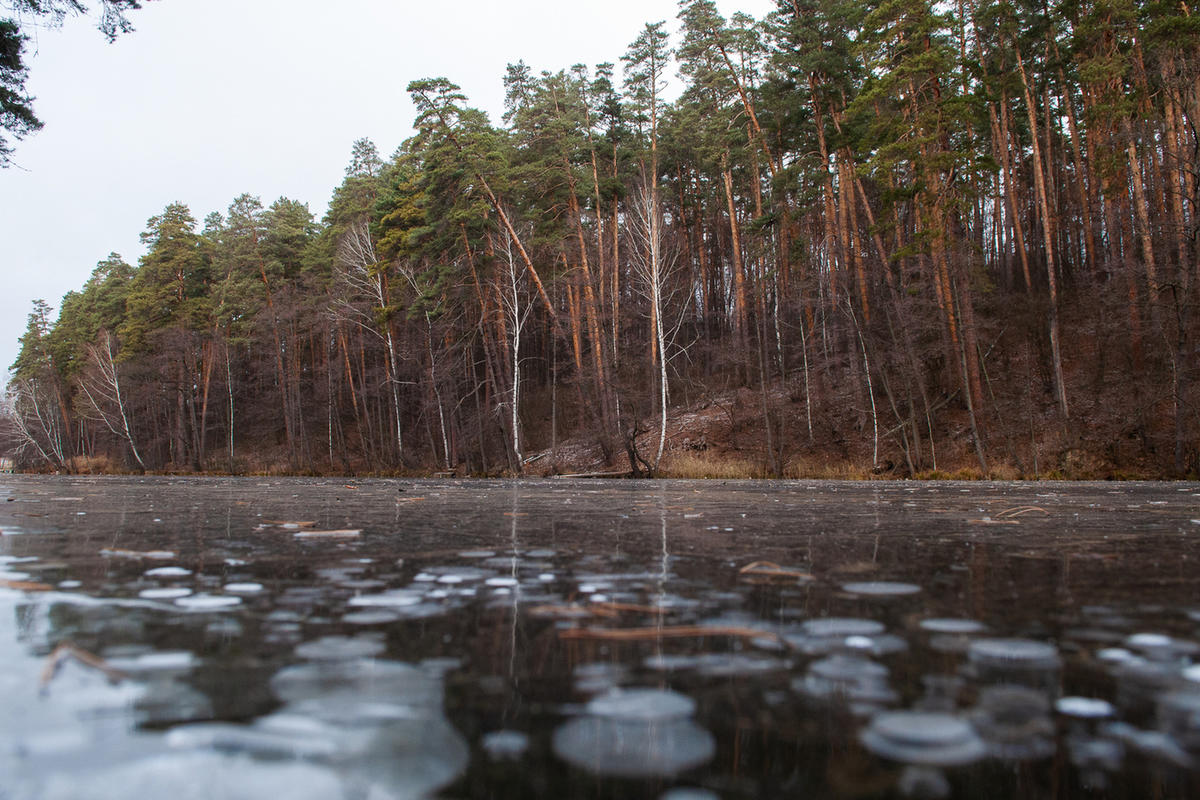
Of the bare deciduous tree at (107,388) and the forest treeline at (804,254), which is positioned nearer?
the forest treeline at (804,254)

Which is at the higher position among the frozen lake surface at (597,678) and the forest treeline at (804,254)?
the forest treeline at (804,254)

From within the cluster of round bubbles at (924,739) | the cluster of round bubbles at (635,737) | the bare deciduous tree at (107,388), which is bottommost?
the cluster of round bubbles at (924,739)

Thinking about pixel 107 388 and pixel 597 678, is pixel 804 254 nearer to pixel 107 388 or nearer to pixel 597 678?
pixel 597 678

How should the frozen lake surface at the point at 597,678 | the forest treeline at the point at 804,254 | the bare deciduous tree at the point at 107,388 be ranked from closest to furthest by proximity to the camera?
the frozen lake surface at the point at 597,678 < the forest treeline at the point at 804,254 < the bare deciduous tree at the point at 107,388

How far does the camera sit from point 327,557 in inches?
91.5

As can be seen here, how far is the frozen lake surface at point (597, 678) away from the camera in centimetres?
69

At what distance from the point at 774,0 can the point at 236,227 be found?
29608 millimetres

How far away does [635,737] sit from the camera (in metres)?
0.80

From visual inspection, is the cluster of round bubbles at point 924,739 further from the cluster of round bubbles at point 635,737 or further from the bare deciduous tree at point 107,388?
the bare deciduous tree at point 107,388

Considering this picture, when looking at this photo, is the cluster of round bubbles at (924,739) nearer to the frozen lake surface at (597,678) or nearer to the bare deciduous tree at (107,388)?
the frozen lake surface at (597,678)

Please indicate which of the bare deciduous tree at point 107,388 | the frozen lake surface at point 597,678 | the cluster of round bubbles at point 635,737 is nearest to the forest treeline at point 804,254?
the bare deciduous tree at point 107,388

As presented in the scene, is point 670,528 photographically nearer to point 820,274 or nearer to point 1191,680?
point 1191,680

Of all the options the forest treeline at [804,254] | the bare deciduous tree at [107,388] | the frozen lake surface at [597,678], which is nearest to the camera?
the frozen lake surface at [597,678]

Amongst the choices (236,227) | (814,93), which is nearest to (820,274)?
(814,93)
